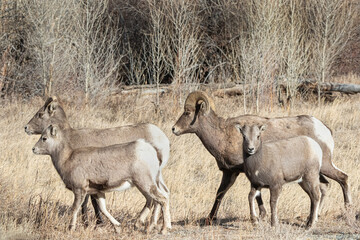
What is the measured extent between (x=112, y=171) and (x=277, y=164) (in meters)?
2.36

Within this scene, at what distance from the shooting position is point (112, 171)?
335 inches

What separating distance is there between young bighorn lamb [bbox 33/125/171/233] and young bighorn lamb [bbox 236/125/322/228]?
1339 millimetres

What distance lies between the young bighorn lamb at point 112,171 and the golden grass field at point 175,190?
0.49m

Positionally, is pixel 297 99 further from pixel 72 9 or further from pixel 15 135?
pixel 15 135

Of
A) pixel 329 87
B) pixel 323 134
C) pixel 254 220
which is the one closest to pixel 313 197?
pixel 254 220

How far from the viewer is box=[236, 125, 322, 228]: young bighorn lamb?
9.13m

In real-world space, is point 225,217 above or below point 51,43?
below

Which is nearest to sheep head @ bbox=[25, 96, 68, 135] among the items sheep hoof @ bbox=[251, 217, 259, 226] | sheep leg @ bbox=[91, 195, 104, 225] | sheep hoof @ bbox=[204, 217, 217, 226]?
sheep leg @ bbox=[91, 195, 104, 225]

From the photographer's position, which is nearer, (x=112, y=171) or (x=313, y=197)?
(x=112, y=171)

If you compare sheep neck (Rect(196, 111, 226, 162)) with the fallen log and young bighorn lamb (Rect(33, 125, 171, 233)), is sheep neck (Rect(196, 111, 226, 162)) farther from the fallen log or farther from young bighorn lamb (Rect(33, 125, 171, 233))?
the fallen log

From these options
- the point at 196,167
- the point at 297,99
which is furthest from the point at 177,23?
the point at 196,167

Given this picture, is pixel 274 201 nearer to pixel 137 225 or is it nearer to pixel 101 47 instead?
pixel 137 225

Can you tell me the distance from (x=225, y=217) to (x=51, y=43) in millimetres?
14527

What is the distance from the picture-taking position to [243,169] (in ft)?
33.0
